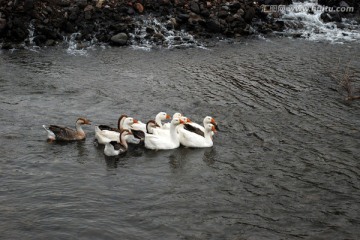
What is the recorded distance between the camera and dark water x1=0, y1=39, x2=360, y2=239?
12281mm

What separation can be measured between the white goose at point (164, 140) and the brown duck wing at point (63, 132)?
263 cm

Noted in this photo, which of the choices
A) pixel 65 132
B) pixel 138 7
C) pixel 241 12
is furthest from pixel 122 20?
pixel 65 132

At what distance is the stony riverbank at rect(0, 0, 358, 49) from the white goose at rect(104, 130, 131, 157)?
14360mm

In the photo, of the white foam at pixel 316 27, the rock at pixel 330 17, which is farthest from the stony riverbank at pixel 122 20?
the rock at pixel 330 17

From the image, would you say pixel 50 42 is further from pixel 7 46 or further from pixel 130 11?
pixel 130 11

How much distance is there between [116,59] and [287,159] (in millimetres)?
14325

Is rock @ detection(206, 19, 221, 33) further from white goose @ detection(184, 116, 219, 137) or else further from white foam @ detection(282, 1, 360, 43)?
white goose @ detection(184, 116, 219, 137)

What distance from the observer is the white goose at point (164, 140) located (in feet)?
53.9

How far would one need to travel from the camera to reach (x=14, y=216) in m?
12.4

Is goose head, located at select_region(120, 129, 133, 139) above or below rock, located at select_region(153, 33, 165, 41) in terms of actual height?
below

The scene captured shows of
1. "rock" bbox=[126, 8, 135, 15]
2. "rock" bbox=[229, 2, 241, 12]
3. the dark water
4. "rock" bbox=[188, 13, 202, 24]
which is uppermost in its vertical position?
"rock" bbox=[229, 2, 241, 12]

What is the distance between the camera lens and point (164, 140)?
16578 millimetres

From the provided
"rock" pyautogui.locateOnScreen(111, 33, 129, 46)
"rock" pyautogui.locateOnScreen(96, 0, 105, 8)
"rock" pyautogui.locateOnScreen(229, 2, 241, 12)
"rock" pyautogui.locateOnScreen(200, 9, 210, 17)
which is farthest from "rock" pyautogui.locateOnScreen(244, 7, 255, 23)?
"rock" pyautogui.locateOnScreen(96, 0, 105, 8)

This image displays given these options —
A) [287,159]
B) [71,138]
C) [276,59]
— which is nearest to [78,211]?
[71,138]
